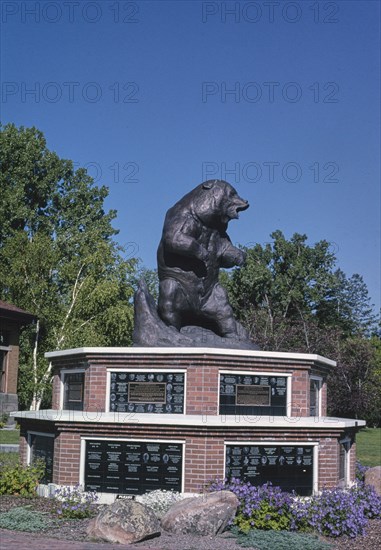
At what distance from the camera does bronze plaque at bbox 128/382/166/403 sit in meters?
13.0

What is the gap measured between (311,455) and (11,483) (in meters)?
4.99

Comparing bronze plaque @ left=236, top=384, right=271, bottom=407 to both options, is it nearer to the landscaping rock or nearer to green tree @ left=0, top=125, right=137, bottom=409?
the landscaping rock

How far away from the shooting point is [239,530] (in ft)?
33.6

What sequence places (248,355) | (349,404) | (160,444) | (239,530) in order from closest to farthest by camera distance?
(239,530), (160,444), (248,355), (349,404)

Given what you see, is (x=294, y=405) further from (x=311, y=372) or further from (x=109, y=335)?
(x=109, y=335)

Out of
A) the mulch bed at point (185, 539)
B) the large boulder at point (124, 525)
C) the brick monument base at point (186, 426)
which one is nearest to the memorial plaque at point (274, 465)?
the brick monument base at point (186, 426)

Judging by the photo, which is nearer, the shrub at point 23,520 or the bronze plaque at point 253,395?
the shrub at point 23,520

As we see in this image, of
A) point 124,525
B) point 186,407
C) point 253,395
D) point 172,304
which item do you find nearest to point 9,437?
point 172,304

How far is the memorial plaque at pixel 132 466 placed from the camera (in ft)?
39.8

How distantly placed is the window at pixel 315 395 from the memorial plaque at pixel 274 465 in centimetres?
165

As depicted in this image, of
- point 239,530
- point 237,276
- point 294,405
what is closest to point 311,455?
point 294,405

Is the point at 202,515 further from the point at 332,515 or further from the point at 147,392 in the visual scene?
the point at 147,392

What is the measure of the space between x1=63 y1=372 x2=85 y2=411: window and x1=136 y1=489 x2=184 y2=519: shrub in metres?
2.55

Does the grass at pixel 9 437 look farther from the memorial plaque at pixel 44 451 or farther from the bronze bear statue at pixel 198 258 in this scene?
the bronze bear statue at pixel 198 258
